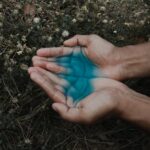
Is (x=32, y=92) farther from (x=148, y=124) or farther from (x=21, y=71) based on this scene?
(x=148, y=124)

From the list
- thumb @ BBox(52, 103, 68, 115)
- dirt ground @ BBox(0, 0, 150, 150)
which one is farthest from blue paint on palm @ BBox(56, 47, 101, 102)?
dirt ground @ BBox(0, 0, 150, 150)

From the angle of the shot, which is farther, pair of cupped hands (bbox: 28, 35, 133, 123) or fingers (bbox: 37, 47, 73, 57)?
fingers (bbox: 37, 47, 73, 57)

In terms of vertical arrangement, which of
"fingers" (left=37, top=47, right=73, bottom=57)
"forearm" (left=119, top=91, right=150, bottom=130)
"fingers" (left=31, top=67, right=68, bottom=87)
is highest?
"fingers" (left=37, top=47, right=73, bottom=57)

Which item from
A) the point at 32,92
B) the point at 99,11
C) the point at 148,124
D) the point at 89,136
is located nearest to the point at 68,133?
the point at 89,136

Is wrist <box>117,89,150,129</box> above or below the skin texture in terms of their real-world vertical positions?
below

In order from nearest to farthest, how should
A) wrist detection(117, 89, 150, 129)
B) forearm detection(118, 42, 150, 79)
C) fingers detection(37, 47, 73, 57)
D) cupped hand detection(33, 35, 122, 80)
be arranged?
wrist detection(117, 89, 150, 129) → fingers detection(37, 47, 73, 57) → cupped hand detection(33, 35, 122, 80) → forearm detection(118, 42, 150, 79)

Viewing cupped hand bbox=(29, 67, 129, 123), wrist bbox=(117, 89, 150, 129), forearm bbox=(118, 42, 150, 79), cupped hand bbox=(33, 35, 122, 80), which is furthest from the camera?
forearm bbox=(118, 42, 150, 79)

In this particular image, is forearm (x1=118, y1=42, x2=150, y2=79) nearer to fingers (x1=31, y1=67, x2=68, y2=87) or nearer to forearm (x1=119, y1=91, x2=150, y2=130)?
forearm (x1=119, y1=91, x2=150, y2=130)

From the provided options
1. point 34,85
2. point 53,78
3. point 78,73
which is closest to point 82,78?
point 78,73
